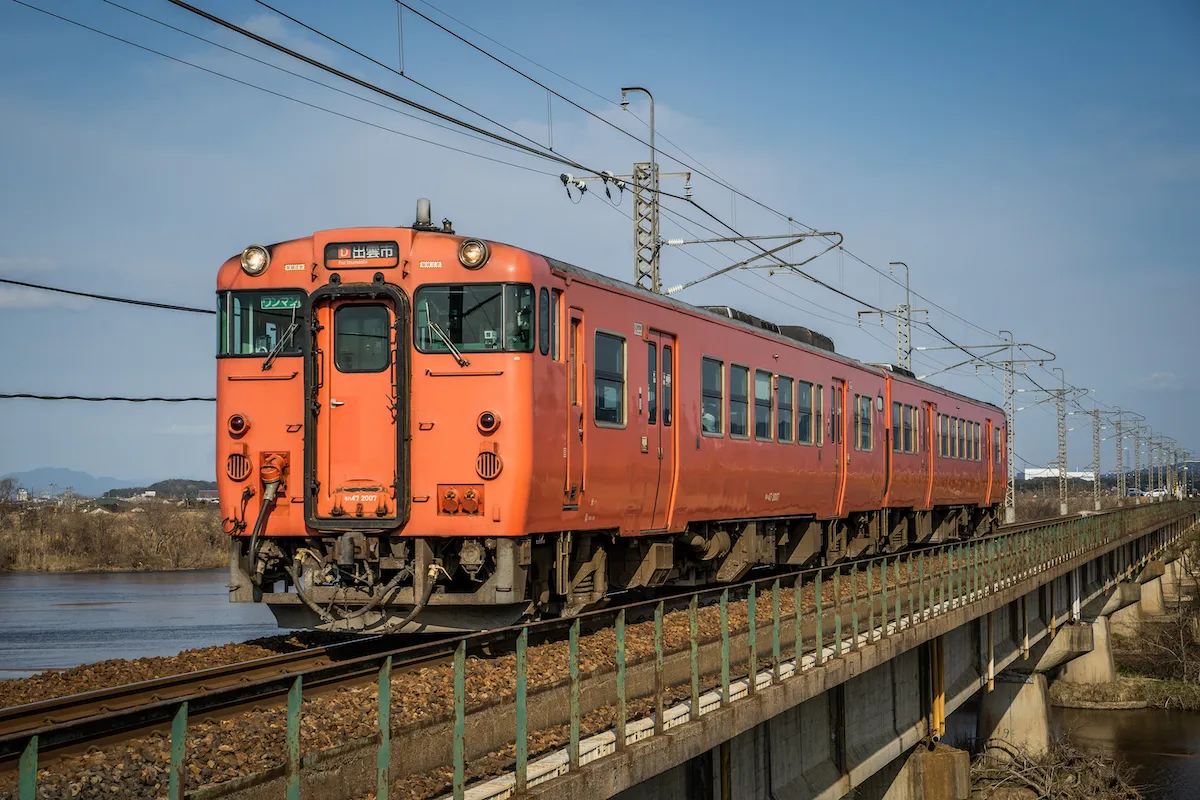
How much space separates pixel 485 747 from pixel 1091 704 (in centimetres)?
4212

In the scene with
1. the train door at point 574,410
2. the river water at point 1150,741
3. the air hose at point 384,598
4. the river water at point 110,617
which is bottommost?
the river water at point 1150,741

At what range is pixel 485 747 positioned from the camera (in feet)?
23.0

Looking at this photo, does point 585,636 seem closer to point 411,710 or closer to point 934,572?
point 411,710

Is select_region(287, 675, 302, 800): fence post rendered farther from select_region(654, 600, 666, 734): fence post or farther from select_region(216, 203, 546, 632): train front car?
select_region(216, 203, 546, 632): train front car

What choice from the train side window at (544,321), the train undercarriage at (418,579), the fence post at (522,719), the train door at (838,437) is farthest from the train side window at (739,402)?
the fence post at (522,719)

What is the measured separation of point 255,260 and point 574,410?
3.20 m

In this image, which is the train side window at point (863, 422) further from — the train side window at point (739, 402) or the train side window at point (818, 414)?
the train side window at point (739, 402)

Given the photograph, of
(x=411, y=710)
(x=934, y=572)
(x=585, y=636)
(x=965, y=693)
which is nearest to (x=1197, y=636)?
(x=965, y=693)

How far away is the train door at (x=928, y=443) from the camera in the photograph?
1036 inches

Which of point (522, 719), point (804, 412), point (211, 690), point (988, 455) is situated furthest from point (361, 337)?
point (988, 455)

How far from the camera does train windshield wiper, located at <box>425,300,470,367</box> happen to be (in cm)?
1087

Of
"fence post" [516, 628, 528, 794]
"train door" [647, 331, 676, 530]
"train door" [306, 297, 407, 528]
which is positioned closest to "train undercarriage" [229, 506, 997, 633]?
"train door" [306, 297, 407, 528]

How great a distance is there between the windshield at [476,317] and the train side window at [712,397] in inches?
174

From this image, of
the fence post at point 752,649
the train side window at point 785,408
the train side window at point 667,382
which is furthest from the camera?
the train side window at point 785,408
